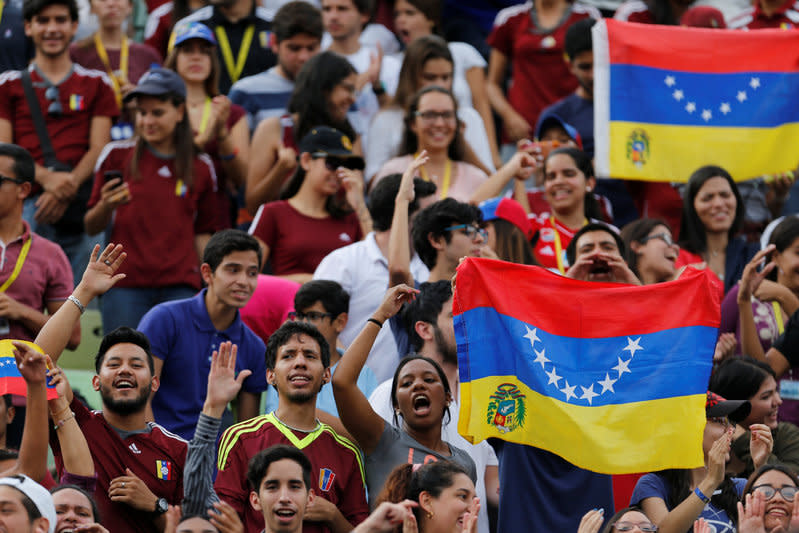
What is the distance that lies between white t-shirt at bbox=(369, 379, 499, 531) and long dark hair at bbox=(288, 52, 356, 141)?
323cm

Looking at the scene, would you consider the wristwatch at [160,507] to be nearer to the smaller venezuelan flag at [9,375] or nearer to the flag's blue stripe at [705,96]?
the smaller venezuelan flag at [9,375]

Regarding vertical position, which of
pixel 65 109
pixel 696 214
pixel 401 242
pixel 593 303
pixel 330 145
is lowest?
pixel 593 303

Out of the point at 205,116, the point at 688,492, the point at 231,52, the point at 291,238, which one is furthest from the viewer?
the point at 231,52

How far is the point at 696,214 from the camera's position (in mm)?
10383

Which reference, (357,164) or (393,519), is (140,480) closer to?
(393,519)

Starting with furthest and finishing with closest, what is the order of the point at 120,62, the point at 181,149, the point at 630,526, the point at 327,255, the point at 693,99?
1. the point at 120,62
2. the point at 693,99
3. the point at 181,149
4. the point at 327,255
5. the point at 630,526

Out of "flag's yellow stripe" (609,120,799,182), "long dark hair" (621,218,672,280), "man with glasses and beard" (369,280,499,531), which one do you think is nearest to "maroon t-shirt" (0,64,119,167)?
"man with glasses and beard" (369,280,499,531)

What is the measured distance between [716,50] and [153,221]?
14.7 ft

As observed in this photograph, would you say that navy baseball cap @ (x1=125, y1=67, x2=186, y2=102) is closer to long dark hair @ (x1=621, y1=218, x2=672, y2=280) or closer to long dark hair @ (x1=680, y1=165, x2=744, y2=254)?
long dark hair @ (x1=621, y1=218, x2=672, y2=280)

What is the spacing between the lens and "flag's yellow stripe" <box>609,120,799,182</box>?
1116 centimetres

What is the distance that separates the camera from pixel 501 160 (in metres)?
12.9

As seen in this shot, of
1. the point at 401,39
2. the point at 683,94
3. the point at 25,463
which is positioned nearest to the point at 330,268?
the point at 25,463

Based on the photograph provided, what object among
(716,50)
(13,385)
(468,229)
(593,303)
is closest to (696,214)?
(716,50)

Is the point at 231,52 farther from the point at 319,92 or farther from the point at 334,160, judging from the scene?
the point at 334,160
